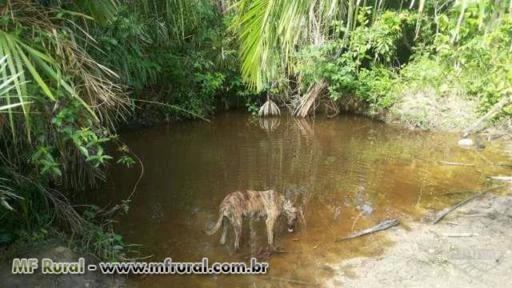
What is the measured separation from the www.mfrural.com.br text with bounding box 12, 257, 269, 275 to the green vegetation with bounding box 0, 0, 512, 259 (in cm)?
15

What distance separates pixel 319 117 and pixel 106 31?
212 inches

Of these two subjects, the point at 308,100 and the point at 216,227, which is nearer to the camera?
the point at 216,227

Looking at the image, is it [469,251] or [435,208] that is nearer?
[469,251]

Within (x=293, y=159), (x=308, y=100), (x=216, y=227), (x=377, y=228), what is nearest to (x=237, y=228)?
(x=216, y=227)

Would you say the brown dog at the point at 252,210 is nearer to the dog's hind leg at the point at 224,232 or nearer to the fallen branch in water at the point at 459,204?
the dog's hind leg at the point at 224,232

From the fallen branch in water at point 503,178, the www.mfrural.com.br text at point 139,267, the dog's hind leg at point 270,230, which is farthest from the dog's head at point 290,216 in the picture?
the fallen branch in water at point 503,178

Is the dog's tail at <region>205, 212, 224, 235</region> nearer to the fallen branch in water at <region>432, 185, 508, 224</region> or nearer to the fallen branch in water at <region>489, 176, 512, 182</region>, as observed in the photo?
the fallen branch in water at <region>432, 185, 508, 224</region>

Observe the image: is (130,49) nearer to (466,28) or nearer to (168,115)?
(168,115)

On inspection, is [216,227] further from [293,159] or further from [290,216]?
[293,159]

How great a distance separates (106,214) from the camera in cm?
511

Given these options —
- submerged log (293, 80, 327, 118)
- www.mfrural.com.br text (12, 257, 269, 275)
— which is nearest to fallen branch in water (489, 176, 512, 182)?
www.mfrural.com.br text (12, 257, 269, 275)

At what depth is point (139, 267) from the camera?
4504 millimetres

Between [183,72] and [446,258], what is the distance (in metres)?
5.96

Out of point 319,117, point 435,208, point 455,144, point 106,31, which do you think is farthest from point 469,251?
point 319,117
